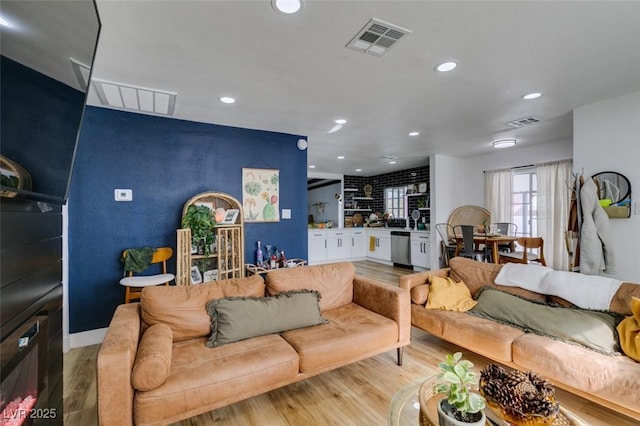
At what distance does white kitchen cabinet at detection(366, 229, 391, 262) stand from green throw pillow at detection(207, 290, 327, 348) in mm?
5220

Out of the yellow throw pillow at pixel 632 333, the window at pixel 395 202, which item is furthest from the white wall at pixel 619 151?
the window at pixel 395 202

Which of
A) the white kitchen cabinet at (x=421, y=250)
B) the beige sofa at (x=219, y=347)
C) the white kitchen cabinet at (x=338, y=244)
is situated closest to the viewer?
the beige sofa at (x=219, y=347)

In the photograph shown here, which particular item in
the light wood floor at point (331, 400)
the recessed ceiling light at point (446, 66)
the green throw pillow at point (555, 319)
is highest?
the recessed ceiling light at point (446, 66)

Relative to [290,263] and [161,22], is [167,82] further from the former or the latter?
[290,263]

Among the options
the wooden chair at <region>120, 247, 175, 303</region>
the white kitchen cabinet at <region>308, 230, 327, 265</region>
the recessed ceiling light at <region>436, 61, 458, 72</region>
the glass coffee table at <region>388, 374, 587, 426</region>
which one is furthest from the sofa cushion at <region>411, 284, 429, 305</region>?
the white kitchen cabinet at <region>308, 230, 327, 265</region>

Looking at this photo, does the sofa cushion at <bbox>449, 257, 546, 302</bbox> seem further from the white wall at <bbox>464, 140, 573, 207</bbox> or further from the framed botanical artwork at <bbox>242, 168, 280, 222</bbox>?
the white wall at <bbox>464, 140, 573, 207</bbox>

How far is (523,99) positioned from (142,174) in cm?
421

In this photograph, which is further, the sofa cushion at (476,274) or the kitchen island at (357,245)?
the kitchen island at (357,245)

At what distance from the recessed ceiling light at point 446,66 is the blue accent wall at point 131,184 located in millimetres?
2470

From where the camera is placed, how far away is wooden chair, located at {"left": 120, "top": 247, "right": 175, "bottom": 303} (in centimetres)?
286

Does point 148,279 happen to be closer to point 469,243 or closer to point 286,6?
point 286,6

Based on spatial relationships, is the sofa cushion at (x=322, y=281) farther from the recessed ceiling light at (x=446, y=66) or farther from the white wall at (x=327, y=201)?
the white wall at (x=327, y=201)

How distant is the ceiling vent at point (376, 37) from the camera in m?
1.80

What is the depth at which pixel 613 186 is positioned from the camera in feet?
9.86
